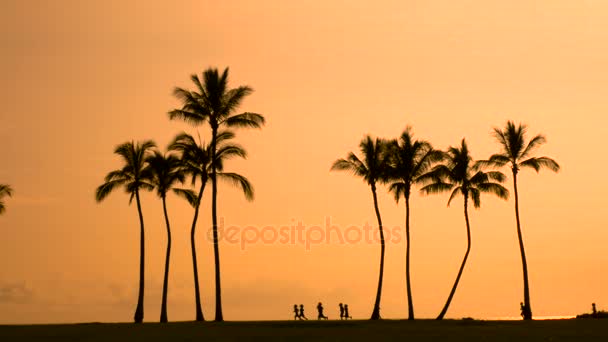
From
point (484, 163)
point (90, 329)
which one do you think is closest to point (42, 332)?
point (90, 329)

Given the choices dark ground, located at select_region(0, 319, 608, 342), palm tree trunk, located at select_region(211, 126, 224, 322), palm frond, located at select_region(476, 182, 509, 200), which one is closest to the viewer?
dark ground, located at select_region(0, 319, 608, 342)

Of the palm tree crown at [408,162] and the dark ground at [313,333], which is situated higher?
the palm tree crown at [408,162]

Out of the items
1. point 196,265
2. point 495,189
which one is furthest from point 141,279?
point 495,189

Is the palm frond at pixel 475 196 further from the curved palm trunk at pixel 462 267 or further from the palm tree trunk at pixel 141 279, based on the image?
the palm tree trunk at pixel 141 279

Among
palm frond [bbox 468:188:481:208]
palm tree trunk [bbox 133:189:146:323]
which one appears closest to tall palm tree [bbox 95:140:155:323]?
palm tree trunk [bbox 133:189:146:323]

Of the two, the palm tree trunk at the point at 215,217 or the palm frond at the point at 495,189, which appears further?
the palm frond at the point at 495,189

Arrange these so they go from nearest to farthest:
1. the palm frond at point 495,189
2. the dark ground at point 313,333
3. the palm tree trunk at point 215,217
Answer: the dark ground at point 313,333, the palm tree trunk at point 215,217, the palm frond at point 495,189

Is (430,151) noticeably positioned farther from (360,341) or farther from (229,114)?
(360,341)

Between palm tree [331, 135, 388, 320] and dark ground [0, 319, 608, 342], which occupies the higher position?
palm tree [331, 135, 388, 320]

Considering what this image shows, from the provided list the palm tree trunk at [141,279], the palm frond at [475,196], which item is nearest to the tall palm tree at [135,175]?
the palm tree trunk at [141,279]

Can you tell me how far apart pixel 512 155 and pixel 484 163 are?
242cm

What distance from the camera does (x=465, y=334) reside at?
1870 inches

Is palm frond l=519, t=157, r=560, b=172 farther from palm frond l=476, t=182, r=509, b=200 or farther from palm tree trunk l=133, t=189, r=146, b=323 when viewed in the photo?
palm tree trunk l=133, t=189, r=146, b=323

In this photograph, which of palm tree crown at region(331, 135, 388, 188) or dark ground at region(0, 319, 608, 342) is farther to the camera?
palm tree crown at region(331, 135, 388, 188)
